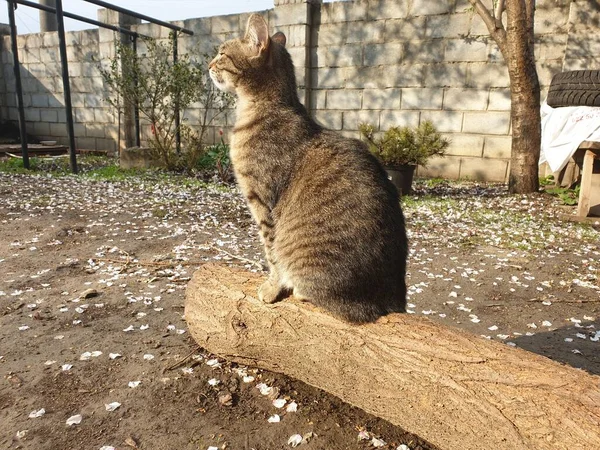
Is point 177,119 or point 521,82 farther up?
point 521,82

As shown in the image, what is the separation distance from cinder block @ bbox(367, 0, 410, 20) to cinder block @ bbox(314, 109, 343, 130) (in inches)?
81.6

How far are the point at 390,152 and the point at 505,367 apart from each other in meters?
6.00

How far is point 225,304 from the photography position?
259cm

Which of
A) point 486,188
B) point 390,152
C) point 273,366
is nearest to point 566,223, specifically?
point 486,188

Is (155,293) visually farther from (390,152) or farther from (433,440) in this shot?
(390,152)

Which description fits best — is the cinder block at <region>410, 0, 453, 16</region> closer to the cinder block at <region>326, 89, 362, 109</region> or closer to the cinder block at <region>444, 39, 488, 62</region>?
the cinder block at <region>444, 39, 488, 62</region>

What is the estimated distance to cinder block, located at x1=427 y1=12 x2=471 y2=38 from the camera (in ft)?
26.9

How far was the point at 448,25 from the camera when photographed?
833 centimetres

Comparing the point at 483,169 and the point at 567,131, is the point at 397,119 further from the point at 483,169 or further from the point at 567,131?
the point at 567,131

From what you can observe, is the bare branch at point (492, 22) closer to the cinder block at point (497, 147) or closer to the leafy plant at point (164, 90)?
the cinder block at point (497, 147)

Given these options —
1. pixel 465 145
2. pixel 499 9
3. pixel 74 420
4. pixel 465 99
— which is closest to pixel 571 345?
pixel 74 420

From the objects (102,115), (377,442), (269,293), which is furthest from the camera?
(102,115)

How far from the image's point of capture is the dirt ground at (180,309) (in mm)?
2197

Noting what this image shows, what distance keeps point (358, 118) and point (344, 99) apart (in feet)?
1.75
